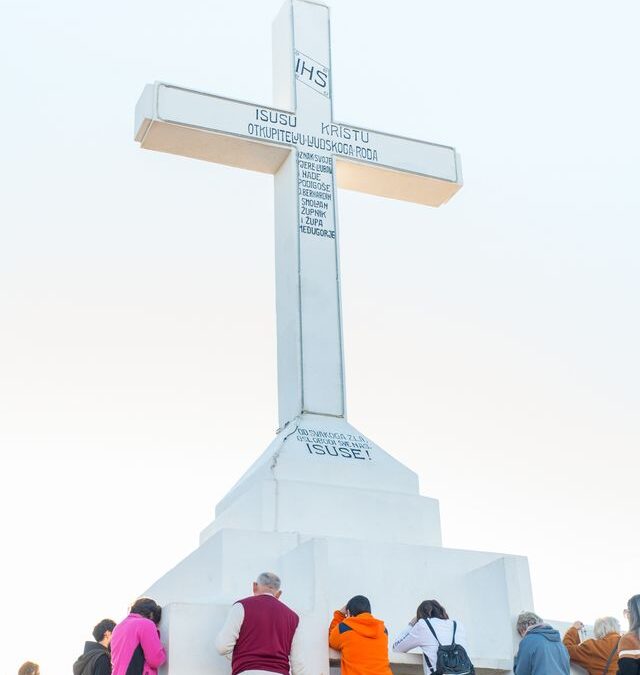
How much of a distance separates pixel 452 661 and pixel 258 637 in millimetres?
1376

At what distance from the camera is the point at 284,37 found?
491 inches

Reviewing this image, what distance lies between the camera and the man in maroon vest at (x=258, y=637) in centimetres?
706

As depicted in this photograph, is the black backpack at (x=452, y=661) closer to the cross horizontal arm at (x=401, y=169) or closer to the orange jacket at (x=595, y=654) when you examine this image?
the orange jacket at (x=595, y=654)

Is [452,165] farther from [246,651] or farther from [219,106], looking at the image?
[246,651]

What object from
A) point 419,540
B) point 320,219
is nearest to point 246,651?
point 419,540

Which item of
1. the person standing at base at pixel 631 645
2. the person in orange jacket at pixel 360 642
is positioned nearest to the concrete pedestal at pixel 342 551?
the person in orange jacket at pixel 360 642

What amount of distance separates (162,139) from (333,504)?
4217 mm

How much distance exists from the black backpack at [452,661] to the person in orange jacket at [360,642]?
0.34m

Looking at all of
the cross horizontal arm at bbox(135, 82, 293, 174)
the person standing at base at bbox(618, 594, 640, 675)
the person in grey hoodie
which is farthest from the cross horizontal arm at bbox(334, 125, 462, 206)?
the person standing at base at bbox(618, 594, 640, 675)

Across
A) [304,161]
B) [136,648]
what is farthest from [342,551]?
[304,161]

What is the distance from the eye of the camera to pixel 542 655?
24.7 feet

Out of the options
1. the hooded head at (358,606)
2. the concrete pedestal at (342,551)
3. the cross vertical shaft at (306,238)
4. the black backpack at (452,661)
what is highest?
the cross vertical shaft at (306,238)

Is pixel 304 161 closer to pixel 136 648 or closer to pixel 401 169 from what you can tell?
pixel 401 169

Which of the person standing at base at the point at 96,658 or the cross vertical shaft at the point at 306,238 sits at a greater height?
the cross vertical shaft at the point at 306,238
